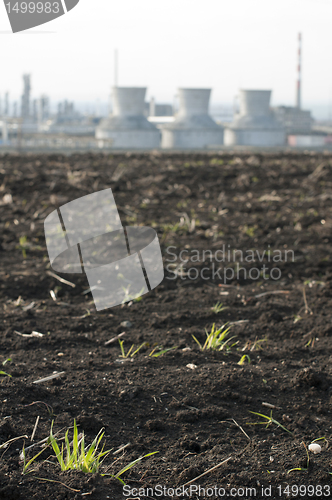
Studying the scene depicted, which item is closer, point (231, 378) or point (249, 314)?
point (231, 378)

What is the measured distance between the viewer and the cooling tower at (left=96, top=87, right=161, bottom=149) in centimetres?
2961

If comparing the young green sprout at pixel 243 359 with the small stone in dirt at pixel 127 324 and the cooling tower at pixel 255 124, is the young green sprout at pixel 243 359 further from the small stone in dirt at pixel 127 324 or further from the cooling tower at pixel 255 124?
the cooling tower at pixel 255 124

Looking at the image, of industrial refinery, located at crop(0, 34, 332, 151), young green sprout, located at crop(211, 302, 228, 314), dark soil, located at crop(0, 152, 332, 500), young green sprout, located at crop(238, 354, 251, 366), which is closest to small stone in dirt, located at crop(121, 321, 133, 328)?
dark soil, located at crop(0, 152, 332, 500)

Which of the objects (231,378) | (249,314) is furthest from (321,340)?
(231,378)

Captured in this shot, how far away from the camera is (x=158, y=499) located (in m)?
1.66

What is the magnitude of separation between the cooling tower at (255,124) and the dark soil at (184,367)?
93.0ft

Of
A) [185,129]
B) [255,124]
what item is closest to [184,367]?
[185,129]

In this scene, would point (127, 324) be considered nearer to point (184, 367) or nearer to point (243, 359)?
point (184, 367)

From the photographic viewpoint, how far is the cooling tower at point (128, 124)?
29609 mm

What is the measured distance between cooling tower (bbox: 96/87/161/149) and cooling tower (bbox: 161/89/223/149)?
1187 millimetres

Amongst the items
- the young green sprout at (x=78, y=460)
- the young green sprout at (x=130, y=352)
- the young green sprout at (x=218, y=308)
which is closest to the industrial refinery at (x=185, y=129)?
the young green sprout at (x=218, y=308)

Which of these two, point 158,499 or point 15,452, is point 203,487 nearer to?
point 158,499

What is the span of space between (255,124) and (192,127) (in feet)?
15.0

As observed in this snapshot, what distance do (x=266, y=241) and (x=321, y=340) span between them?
1984mm
